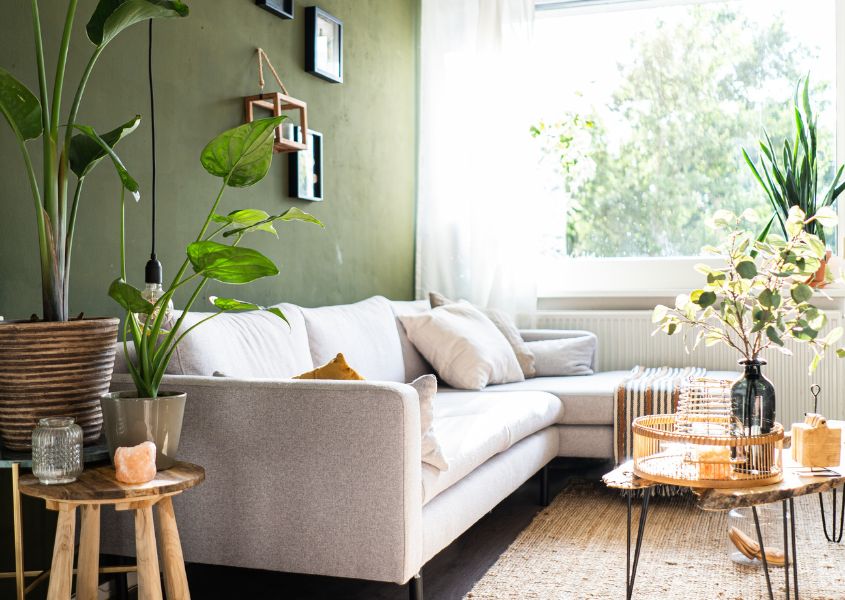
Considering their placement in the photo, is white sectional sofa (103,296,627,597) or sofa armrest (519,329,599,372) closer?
white sectional sofa (103,296,627,597)

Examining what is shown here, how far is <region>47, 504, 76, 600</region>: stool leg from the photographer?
5.56ft

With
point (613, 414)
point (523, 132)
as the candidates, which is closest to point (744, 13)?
point (523, 132)

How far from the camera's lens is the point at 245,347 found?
257cm

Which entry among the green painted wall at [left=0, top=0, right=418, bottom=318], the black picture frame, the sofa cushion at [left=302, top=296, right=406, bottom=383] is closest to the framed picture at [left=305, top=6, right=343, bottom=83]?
the green painted wall at [left=0, top=0, right=418, bottom=318]

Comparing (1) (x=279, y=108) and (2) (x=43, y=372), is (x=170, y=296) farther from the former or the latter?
(1) (x=279, y=108)

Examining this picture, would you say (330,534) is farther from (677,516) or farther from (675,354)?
(675,354)

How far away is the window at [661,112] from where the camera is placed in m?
4.64

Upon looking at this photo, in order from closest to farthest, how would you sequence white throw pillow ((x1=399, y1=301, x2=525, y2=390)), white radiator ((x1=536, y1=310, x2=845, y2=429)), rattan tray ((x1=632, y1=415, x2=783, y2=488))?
rattan tray ((x1=632, y1=415, x2=783, y2=488)), white throw pillow ((x1=399, y1=301, x2=525, y2=390)), white radiator ((x1=536, y1=310, x2=845, y2=429))

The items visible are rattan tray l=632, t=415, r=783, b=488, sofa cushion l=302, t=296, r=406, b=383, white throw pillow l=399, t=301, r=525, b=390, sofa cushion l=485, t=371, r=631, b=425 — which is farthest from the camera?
white throw pillow l=399, t=301, r=525, b=390

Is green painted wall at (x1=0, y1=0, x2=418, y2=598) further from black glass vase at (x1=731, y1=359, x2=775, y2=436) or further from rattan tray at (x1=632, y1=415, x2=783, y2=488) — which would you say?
black glass vase at (x1=731, y1=359, x2=775, y2=436)

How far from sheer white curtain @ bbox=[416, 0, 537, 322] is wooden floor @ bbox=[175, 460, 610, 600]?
5.96ft

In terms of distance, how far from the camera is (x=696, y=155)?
4.76 meters

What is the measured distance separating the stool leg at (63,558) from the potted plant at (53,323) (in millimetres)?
180

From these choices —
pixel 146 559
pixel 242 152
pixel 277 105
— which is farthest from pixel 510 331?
pixel 146 559
